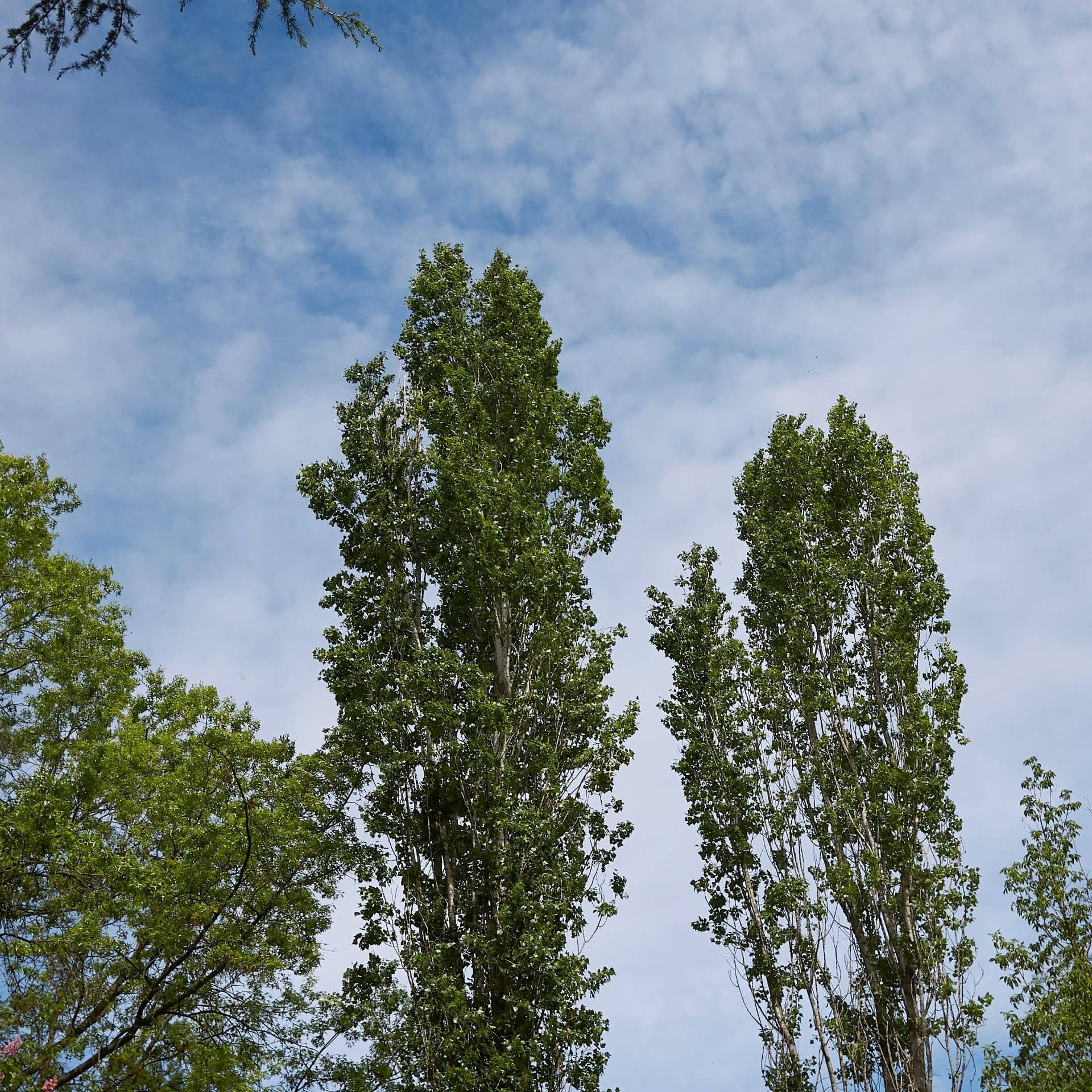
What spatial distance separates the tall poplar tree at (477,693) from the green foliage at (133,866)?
1494mm

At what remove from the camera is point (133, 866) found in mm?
10805

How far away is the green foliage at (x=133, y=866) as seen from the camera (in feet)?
35.6

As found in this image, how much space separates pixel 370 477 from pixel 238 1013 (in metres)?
6.78

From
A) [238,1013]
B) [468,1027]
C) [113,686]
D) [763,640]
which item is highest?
[113,686]

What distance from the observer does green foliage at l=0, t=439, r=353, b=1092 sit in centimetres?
1084

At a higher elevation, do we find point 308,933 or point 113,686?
point 113,686

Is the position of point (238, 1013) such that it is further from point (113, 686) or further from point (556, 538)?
point (556, 538)

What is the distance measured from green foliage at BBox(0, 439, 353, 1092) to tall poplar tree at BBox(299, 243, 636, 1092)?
4.90ft

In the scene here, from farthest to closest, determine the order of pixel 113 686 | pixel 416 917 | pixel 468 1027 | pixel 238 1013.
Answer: pixel 113 686, pixel 238 1013, pixel 416 917, pixel 468 1027

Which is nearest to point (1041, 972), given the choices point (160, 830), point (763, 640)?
point (763, 640)

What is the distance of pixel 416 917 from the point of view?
31.8 ft

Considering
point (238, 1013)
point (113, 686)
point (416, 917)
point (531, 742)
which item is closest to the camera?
point (416, 917)

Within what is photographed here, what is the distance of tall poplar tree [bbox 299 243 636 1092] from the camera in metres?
8.98

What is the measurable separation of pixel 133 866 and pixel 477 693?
14.8ft
